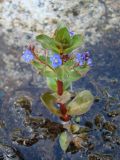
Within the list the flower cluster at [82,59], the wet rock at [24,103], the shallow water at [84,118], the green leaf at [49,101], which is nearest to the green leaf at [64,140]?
the shallow water at [84,118]

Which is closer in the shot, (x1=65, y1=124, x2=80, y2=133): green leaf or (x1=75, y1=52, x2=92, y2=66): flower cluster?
(x1=75, y1=52, x2=92, y2=66): flower cluster

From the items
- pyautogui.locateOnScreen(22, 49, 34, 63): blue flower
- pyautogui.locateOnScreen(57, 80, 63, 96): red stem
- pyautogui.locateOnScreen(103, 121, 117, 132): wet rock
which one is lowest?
pyautogui.locateOnScreen(103, 121, 117, 132): wet rock

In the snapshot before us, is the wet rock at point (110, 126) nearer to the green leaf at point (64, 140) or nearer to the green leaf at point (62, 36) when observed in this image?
the green leaf at point (64, 140)

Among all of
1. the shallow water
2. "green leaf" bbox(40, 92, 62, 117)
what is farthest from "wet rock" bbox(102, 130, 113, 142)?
"green leaf" bbox(40, 92, 62, 117)

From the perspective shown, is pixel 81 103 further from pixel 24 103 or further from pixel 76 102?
pixel 24 103

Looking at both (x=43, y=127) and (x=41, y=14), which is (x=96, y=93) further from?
(x=41, y=14)

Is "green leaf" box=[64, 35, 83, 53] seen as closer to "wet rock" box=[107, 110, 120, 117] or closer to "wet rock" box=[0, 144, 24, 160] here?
"wet rock" box=[107, 110, 120, 117]

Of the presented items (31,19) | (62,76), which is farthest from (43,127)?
(31,19)
